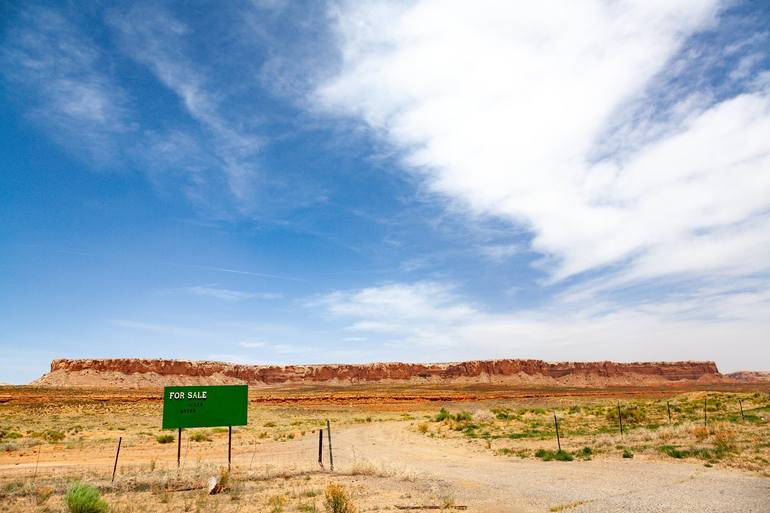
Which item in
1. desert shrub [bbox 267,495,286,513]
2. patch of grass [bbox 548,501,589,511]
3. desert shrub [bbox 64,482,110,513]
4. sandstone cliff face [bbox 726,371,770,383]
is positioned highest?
desert shrub [bbox 64,482,110,513]

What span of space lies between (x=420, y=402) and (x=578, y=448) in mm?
50447

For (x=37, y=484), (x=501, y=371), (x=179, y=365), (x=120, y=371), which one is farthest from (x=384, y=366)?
(x=37, y=484)

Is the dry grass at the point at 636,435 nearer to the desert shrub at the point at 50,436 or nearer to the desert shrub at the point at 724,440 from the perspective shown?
the desert shrub at the point at 724,440

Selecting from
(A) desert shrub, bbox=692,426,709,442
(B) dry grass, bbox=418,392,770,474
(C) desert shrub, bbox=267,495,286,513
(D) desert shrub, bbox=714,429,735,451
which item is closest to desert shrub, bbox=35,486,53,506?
(C) desert shrub, bbox=267,495,286,513

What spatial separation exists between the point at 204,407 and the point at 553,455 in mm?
13923

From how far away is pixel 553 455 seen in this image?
19.5 metres

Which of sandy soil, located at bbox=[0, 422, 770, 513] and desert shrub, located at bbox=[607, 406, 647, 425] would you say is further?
desert shrub, located at bbox=[607, 406, 647, 425]

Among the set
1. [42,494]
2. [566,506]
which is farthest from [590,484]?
→ [42,494]

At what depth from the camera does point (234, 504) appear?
11930 millimetres

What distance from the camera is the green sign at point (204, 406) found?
17.2m

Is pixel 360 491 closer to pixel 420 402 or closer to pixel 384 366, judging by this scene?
pixel 420 402

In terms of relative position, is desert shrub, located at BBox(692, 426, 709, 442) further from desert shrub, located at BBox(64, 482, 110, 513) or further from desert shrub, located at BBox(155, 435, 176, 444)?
desert shrub, located at BBox(155, 435, 176, 444)

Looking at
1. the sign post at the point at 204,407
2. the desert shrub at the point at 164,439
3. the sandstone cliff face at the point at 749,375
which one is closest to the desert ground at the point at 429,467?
the desert shrub at the point at 164,439

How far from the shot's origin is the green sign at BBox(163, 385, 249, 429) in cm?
1720
